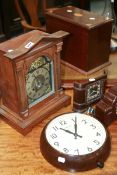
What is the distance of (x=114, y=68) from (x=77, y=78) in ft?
0.70

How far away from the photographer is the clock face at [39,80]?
985 millimetres

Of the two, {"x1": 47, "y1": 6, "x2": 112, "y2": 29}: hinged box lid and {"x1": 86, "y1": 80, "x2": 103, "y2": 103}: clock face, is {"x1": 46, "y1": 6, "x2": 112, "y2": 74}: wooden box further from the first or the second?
{"x1": 86, "y1": 80, "x2": 103, "y2": 103}: clock face

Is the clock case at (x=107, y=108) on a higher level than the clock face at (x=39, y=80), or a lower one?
lower

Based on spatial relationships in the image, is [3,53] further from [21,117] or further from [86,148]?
[86,148]

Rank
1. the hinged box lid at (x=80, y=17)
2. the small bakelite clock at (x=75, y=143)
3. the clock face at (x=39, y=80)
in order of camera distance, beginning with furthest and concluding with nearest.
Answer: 1. the hinged box lid at (x=80, y=17)
2. the clock face at (x=39, y=80)
3. the small bakelite clock at (x=75, y=143)

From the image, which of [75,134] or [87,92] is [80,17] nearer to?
[87,92]

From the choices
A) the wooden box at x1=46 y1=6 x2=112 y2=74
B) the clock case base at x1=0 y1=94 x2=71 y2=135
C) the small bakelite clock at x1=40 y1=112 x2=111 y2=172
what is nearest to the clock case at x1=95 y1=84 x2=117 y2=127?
the small bakelite clock at x1=40 y1=112 x2=111 y2=172

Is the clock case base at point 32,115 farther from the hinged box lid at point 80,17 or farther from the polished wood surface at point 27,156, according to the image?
the hinged box lid at point 80,17

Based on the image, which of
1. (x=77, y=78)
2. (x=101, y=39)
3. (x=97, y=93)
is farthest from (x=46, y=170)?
(x=101, y=39)

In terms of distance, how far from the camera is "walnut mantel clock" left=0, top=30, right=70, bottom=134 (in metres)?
0.92

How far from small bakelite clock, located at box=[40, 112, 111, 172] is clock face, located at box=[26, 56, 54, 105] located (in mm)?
129

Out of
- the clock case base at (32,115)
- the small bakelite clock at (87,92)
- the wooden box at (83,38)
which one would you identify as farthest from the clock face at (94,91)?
the wooden box at (83,38)

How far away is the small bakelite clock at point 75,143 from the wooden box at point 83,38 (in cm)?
37

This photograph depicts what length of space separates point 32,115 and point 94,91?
26 cm
